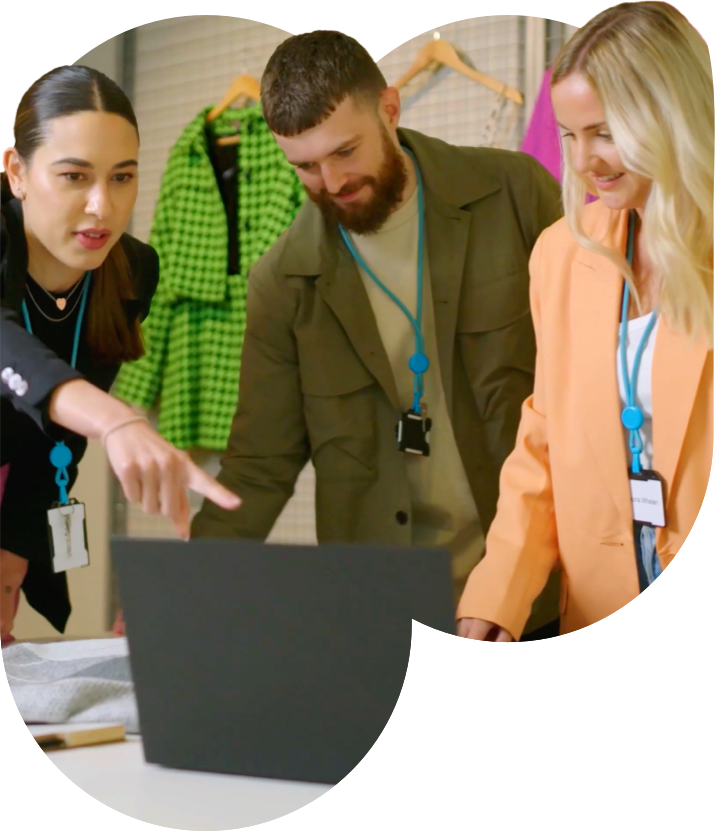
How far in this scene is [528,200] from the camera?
164 cm

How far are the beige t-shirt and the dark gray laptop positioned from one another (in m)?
0.18

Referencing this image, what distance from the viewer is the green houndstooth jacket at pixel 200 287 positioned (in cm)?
176

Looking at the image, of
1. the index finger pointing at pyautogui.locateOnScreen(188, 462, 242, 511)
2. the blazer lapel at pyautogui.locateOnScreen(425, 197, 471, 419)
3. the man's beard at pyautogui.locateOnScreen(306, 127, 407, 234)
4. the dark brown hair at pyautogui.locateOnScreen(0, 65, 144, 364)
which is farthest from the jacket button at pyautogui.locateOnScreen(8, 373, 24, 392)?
the blazer lapel at pyautogui.locateOnScreen(425, 197, 471, 419)

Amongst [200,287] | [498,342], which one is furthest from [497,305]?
[200,287]

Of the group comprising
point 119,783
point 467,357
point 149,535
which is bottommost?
point 119,783

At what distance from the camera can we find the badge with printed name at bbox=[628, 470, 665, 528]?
1.53m

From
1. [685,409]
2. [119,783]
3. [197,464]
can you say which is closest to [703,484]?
[685,409]

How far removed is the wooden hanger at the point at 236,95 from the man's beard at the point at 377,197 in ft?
0.66

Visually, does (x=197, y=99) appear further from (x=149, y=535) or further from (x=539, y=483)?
(x=539, y=483)

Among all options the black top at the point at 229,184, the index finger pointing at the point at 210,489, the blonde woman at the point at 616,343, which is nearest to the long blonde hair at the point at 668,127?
the blonde woman at the point at 616,343

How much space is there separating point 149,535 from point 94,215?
1.72ft

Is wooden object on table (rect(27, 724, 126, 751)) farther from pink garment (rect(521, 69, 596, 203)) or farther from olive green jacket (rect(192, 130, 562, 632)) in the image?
pink garment (rect(521, 69, 596, 203))

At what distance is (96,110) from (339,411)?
63 cm

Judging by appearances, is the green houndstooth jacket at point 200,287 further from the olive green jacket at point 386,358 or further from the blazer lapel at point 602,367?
the blazer lapel at point 602,367
